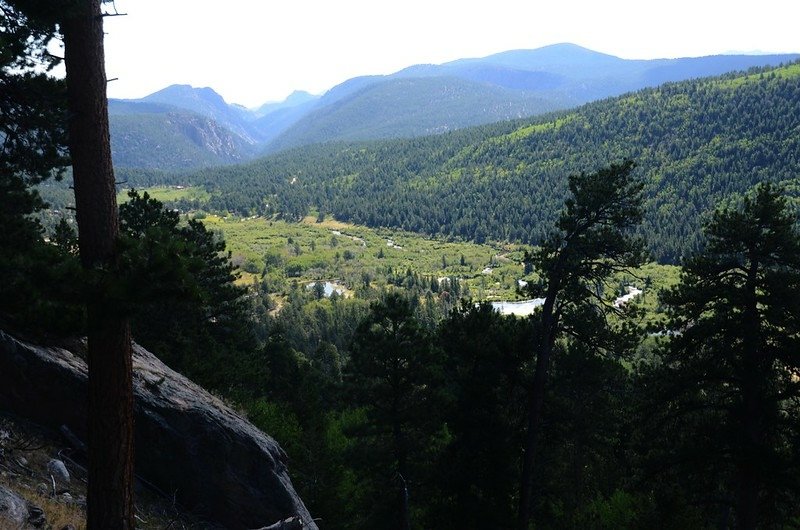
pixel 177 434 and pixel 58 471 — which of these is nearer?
pixel 58 471

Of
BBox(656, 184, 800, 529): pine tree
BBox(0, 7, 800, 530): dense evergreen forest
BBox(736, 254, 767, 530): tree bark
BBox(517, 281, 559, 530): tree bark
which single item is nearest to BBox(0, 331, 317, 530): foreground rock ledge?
BBox(0, 7, 800, 530): dense evergreen forest

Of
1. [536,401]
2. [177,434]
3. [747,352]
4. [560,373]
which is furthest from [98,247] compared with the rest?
[560,373]

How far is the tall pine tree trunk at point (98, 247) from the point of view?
23.0 feet

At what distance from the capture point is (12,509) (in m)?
8.95

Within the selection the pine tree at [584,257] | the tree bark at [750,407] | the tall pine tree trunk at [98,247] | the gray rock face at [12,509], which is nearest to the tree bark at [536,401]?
the pine tree at [584,257]

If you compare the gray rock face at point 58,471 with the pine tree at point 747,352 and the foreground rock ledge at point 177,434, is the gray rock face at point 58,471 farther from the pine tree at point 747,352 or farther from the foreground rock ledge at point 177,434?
the pine tree at point 747,352

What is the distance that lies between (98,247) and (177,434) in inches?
287

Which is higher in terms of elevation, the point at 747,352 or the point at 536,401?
the point at 747,352

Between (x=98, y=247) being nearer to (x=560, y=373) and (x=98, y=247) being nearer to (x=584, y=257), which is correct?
(x=584, y=257)

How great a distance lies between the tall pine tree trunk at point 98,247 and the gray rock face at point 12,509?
2.45 metres

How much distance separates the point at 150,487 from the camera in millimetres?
12609

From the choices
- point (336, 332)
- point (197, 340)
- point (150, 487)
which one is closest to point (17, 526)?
point (150, 487)

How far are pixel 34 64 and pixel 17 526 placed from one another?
7.75 metres

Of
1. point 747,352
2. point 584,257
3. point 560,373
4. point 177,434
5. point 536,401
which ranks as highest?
point 584,257
